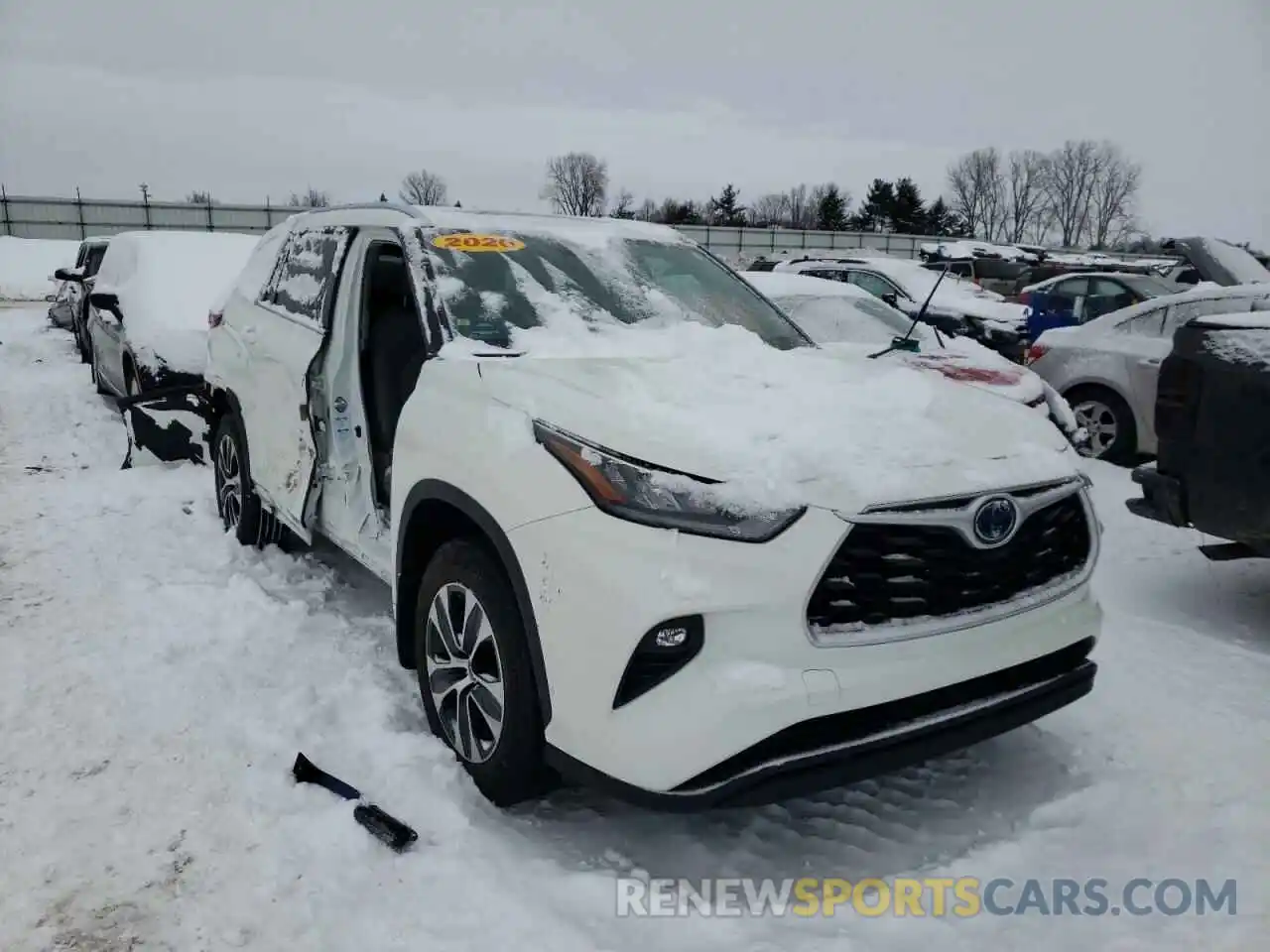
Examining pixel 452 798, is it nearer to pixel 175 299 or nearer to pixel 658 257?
pixel 658 257

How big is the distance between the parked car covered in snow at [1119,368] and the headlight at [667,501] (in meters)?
6.59

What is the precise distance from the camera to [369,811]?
284cm

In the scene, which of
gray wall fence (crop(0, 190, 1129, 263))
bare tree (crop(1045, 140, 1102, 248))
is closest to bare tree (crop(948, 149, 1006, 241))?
bare tree (crop(1045, 140, 1102, 248))

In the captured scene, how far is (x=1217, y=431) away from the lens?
423 cm

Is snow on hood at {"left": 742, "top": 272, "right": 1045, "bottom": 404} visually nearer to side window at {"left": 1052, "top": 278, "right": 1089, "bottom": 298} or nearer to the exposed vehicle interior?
the exposed vehicle interior

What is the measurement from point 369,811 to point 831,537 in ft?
5.32

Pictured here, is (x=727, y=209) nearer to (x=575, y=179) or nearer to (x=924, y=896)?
(x=575, y=179)

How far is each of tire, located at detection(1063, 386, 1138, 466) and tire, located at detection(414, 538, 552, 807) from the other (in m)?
6.62

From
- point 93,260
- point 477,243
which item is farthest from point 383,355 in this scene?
A: point 93,260

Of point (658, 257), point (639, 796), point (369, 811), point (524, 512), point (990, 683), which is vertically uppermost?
point (658, 257)

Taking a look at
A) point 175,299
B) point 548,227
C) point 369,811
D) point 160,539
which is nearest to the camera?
point 369,811

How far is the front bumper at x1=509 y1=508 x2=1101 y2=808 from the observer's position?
2295mm

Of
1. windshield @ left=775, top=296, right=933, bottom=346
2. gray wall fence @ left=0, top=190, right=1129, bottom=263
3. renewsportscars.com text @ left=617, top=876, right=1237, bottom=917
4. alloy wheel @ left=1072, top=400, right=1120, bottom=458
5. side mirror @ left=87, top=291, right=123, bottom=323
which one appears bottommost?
renewsportscars.com text @ left=617, top=876, right=1237, bottom=917

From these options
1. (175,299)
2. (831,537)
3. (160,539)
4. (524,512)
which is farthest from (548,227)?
(175,299)
